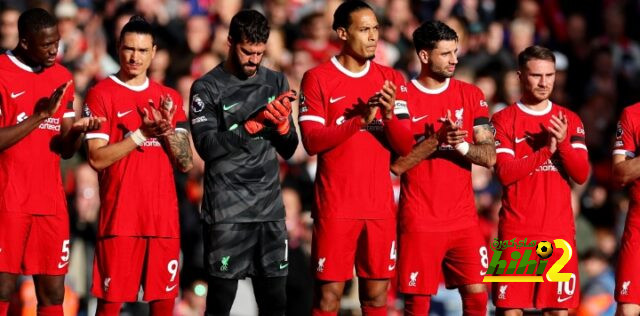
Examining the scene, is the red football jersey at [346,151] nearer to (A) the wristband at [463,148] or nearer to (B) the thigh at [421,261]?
(B) the thigh at [421,261]

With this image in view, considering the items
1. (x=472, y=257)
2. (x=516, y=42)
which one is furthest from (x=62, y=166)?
(x=516, y=42)

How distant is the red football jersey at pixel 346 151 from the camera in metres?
11.0

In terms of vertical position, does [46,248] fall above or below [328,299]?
above

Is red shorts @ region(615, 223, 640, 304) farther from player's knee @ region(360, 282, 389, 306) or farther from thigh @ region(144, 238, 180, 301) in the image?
thigh @ region(144, 238, 180, 301)

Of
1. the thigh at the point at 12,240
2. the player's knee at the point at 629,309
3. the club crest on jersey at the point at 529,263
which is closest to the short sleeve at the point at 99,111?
the thigh at the point at 12,240

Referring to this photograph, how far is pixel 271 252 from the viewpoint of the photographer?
1091 cm

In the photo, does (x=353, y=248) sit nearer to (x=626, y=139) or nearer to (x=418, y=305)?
(x=418, y=305)

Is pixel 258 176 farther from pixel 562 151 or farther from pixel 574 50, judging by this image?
pixel 574 50

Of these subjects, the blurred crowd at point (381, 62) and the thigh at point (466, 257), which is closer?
the thigh at point (466, 257)

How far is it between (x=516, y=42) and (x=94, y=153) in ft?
27.6

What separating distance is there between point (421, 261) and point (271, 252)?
4.24 feet

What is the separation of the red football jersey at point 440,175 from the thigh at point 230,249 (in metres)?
1.34

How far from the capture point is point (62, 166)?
14.2 metres

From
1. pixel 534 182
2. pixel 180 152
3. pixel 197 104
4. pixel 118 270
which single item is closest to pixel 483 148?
pixel 534 182
